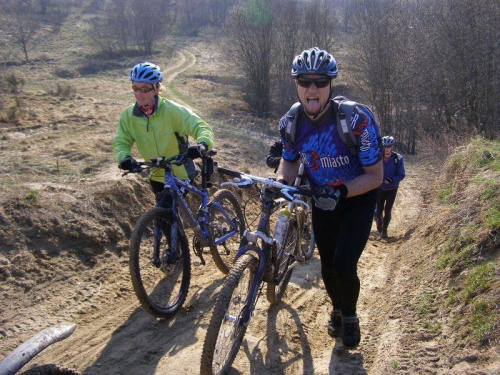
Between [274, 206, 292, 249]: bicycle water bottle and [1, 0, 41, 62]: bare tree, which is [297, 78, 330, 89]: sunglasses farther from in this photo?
[1, 0, 41, 62]: bare tree

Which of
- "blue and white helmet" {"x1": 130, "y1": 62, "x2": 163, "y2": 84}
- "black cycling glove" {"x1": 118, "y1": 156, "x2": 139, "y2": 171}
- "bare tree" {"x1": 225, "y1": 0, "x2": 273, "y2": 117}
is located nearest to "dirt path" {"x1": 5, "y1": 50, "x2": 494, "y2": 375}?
"black cycling glove" {"x1": 118, "y1": 156, "x2": 139, "y2": 171}

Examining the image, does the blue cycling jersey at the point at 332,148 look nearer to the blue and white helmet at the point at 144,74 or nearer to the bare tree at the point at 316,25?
the blue and white helmet at the point at 144,74

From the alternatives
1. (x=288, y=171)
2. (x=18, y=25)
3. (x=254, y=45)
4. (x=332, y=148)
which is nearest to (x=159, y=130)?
(x=288, y=171)

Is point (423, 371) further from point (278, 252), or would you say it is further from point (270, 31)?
point (270, 31)

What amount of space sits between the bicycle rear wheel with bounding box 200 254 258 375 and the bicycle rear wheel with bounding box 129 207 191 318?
48.5 inches

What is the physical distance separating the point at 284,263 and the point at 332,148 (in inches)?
64.8

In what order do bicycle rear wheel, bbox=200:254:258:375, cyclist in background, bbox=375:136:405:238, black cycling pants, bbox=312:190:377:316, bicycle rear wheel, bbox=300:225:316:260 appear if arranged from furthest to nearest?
cyclist in background, bbox=375:136:405:238 → bicycle rear wheel, bbox=300:225:316:260 → black cycling pants, bbox=312:190:377:316 → bicycle rear wheel, bbox=200:254:258:375

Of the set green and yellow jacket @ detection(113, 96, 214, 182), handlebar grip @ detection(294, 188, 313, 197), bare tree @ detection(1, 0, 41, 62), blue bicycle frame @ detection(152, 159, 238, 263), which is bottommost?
blue bicycle frame @ detection(152, 159, 238, 263)

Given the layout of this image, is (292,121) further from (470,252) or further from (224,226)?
(224,226)

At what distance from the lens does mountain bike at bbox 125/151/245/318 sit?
4.47 meters

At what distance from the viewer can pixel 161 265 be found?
4852mm

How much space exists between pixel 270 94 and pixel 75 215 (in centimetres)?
2300

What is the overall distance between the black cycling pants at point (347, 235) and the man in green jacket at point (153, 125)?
5.49ft

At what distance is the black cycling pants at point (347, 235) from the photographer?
3521 millimetres
